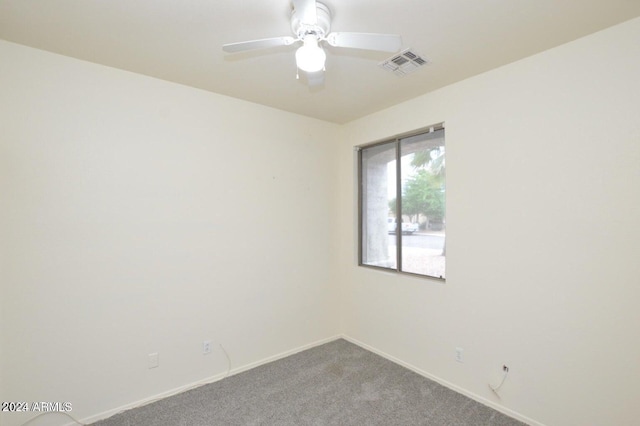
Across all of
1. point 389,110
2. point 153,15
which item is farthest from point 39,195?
point 389,110

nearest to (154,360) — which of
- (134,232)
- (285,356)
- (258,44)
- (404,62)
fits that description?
(134,232)

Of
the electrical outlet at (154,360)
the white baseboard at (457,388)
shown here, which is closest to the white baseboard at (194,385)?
the electrical outlet at (154,360)

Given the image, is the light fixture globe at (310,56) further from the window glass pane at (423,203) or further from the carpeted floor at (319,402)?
the carpeted floor at (319,402)

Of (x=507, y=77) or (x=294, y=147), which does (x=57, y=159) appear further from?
(x=507, y=77)

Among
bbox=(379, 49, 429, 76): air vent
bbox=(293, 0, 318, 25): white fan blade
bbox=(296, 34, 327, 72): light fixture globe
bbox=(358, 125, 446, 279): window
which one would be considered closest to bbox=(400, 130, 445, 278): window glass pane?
bbox=(358, 125, 446, 279): window

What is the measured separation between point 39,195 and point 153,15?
145cm

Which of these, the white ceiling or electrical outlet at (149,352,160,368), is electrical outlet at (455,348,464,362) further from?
electrical outlet at (149,352,160,368)

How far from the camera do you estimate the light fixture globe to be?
1.50 metres

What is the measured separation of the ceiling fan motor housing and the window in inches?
62.1

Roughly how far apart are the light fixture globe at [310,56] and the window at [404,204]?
67.3 inches

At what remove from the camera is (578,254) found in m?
2.00

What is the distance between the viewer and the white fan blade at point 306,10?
1347mm

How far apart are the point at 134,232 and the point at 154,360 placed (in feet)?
3.49

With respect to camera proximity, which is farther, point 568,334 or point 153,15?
point 568,334
